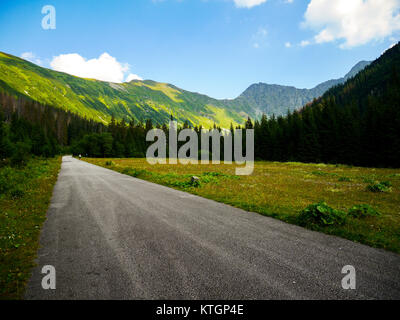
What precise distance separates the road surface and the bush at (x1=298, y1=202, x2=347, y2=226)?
0.78 m

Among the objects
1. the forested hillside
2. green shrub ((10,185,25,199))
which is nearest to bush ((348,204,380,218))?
green shrub ((10,185,25,199))

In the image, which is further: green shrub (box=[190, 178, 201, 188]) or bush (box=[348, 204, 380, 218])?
green shrub (box=[190, 178, 201, 188])

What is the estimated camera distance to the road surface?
3844 millimetres

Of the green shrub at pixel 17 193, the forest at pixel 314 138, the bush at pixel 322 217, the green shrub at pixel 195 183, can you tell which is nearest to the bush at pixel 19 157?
the forest at pixel 314 138

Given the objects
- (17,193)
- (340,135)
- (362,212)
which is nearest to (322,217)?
(362,212)

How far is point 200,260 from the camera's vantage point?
16.4ft

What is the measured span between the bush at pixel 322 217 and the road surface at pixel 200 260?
0.78m

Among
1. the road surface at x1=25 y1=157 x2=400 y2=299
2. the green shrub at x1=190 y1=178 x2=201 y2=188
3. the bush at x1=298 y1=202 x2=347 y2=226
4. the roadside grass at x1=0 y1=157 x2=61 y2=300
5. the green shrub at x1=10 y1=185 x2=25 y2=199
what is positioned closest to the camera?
the road surface at x1=25 y1=157 x2=400 y2=299

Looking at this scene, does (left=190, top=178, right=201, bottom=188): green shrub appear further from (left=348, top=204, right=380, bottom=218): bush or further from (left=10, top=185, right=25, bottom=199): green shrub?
(left=10, top=185, right=25, bottom=199): green shrub

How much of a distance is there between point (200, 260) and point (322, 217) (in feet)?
19.3

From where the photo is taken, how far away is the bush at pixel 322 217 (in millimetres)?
7801

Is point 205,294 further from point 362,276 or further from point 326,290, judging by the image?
point 362,276
